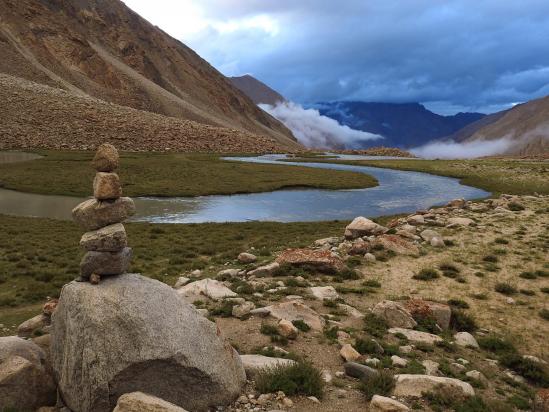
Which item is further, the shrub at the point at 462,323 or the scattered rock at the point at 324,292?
the scattered rock at the point at 324,292

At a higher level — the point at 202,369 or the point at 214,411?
the point at 202,369

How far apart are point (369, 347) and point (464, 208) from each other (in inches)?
1314

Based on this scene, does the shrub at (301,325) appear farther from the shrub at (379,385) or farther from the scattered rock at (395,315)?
the shrub at (379,385)

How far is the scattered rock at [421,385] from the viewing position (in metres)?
11.4

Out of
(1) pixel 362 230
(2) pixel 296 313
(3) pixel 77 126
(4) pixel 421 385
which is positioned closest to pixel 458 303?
(2) pixel 296 313

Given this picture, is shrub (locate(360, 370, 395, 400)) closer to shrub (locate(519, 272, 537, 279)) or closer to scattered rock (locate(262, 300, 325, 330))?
scattered rock (locate(262, 300, 325, 330))

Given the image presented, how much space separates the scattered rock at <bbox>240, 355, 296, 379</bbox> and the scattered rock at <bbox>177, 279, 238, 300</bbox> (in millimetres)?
5604

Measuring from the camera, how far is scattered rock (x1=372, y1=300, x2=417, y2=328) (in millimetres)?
16672

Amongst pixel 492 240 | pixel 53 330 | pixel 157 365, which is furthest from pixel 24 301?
A: pixel 492 240

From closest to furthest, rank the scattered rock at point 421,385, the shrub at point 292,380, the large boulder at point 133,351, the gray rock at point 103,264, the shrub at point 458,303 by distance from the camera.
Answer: the large boulder at point 133,351
the shrub at point 292,380
the gray rock at point 103,264
the scattered rock at point 421,385
the shrub at point 458,303

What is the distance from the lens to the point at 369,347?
1401 centimetres

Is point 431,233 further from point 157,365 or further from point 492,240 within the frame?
point 157,365

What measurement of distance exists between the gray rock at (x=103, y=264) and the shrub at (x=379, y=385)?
6.86 meters

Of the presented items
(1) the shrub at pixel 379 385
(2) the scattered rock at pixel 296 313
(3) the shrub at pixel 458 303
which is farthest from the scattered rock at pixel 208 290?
(3) the shrub at pixel 458 303
